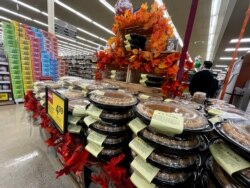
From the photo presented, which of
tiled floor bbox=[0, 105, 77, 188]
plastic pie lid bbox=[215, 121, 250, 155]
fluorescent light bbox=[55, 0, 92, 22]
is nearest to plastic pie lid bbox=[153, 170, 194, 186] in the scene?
plastic pie lid bbox=[215, 121, 250, 155]

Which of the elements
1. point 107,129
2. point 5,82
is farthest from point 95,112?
point 5,82

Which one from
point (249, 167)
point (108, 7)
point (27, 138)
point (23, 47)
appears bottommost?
point (27, 138)

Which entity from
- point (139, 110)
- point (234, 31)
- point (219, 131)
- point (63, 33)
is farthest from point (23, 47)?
point (234, 31)

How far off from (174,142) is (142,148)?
0.15m

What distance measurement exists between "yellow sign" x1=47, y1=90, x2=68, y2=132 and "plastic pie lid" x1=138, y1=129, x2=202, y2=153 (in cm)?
68

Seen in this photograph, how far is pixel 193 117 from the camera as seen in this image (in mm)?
651

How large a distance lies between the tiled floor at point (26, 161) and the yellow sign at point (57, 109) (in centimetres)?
76

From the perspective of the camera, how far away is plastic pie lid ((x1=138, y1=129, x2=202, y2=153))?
573 millimetres

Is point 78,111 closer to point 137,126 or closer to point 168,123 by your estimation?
point 137,126

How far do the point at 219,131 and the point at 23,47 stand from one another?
17.4 ft

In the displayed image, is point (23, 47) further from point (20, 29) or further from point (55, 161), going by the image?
point (55, 161)

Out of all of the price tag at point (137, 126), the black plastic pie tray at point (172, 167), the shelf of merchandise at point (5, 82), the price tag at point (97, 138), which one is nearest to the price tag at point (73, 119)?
the price tag at point (97, 138)

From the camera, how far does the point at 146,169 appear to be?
0.63 m

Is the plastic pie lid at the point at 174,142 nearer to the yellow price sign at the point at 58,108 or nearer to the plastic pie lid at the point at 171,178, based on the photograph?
the plastic pie lid at the point at 171,178
